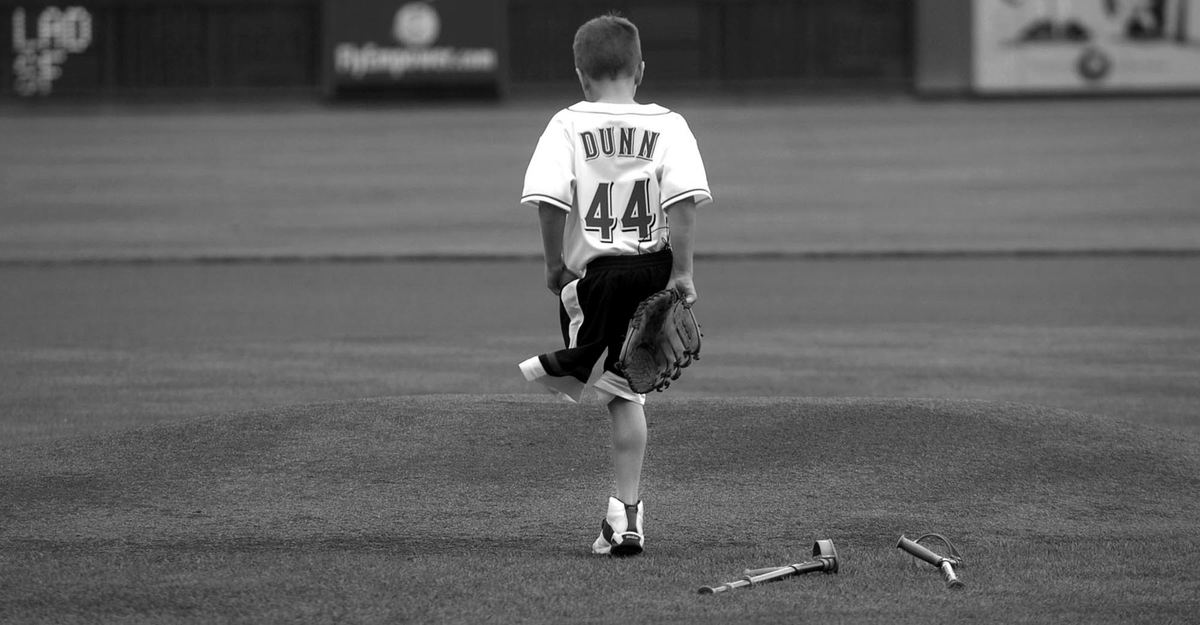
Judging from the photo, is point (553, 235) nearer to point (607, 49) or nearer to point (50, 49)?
point (607, 49)

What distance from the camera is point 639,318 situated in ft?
14.7

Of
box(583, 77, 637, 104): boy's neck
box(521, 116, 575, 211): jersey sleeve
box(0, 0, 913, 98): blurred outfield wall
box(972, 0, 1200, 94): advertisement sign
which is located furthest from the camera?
box(972, 0, 1200, 94): advertisement sign

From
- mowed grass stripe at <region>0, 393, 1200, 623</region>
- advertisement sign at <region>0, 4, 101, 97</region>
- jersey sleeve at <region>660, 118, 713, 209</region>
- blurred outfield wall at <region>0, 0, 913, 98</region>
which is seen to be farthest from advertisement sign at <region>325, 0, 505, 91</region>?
jersey sleeve at <region>660, 118, 713, 209</region>

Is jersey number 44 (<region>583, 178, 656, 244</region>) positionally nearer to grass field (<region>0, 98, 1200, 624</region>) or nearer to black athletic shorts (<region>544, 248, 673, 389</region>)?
black athletic shorts (<region>544, 248, 673, 389</region>)

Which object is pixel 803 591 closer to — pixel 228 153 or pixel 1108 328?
pixel 1108 328

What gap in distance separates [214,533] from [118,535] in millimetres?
285

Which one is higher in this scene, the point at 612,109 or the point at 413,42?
the point at 413,42

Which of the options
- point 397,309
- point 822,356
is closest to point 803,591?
point 822,356

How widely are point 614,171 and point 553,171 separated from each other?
184mm

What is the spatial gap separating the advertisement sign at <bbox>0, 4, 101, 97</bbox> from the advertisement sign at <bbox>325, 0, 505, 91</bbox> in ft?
10.4

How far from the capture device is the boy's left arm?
4473 mm

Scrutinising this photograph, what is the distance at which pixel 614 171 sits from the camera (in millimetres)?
4520

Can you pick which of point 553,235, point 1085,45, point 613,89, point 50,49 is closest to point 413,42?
point 50,49

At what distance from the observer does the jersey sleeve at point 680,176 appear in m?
4.47
